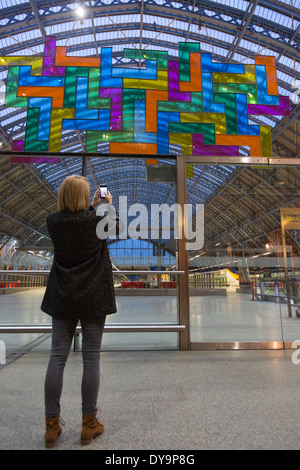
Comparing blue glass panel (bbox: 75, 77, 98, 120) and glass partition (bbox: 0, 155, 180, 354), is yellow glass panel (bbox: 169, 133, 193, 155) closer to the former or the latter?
glass partition (bbox: 0, 155, 180, 354)

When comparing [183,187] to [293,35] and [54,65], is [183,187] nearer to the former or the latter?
[54,65]

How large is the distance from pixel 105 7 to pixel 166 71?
1180cm

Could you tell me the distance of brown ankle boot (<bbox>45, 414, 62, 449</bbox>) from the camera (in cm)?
151

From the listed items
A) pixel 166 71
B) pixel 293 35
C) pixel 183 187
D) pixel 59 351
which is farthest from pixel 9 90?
pixel 293 35

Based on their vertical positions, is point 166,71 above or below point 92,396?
above

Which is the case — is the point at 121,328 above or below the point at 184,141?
below

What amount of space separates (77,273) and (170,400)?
1194 mm

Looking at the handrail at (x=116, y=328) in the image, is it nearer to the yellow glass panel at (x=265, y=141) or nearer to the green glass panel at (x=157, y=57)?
the yellow glass panel at (x=265, y=141)

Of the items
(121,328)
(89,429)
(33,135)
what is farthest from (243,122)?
(89,429)

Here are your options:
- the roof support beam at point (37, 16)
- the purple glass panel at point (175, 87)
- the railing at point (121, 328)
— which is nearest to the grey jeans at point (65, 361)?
the railing at point (121, 328)

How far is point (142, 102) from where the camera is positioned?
4148 millimetres

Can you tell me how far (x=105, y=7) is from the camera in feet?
42.5

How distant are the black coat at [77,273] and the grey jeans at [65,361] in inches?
2.9

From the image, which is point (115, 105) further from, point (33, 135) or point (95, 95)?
point (33, 135)
